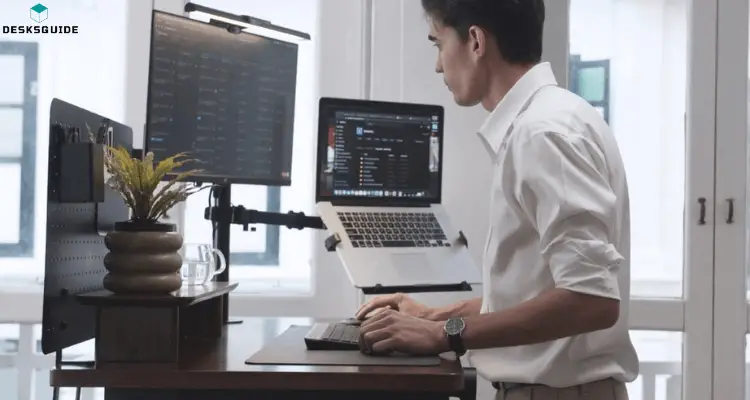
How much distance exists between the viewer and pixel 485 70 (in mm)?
1645

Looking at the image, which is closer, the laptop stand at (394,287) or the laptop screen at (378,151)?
the laptop stand at (394,287)

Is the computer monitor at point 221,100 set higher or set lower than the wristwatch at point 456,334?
higher

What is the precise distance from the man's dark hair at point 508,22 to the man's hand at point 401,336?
1.73ft

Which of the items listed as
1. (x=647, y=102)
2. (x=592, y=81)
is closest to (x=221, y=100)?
(x=592, y=81)

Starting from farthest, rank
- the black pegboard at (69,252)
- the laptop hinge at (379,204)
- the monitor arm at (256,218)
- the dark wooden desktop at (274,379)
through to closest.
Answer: the laptop hinge at (379,204) < the monitor arm at (256,218) < the black pegboard at (69,252) < the dark wooden desktop at (274,379)

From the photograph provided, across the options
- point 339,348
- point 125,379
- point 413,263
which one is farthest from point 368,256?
point 125,379

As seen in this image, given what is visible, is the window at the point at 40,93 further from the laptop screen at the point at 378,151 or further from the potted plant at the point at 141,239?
the potted plant at the point at 141,239

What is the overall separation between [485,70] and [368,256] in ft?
2.66

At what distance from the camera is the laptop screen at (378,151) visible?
247 centimetres

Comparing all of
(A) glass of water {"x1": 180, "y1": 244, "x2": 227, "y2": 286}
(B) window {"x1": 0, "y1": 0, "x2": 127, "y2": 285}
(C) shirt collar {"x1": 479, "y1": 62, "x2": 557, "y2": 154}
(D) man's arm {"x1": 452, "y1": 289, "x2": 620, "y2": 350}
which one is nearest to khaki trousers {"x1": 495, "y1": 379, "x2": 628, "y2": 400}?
(D) man's arm {"x1": 452, "y1": 289, "x2": 620, "y2": 350}

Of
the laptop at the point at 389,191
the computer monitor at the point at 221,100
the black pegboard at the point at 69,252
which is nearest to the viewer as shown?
the black pegboard at the point at 69,252

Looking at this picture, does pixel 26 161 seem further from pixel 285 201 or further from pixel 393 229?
pixel 393 229

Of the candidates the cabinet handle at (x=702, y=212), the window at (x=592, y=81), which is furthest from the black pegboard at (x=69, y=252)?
the cabinet handle at (x=702, y=212)

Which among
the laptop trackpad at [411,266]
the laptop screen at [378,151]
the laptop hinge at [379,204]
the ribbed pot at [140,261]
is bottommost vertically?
the laptop trackpad at [411,266]
